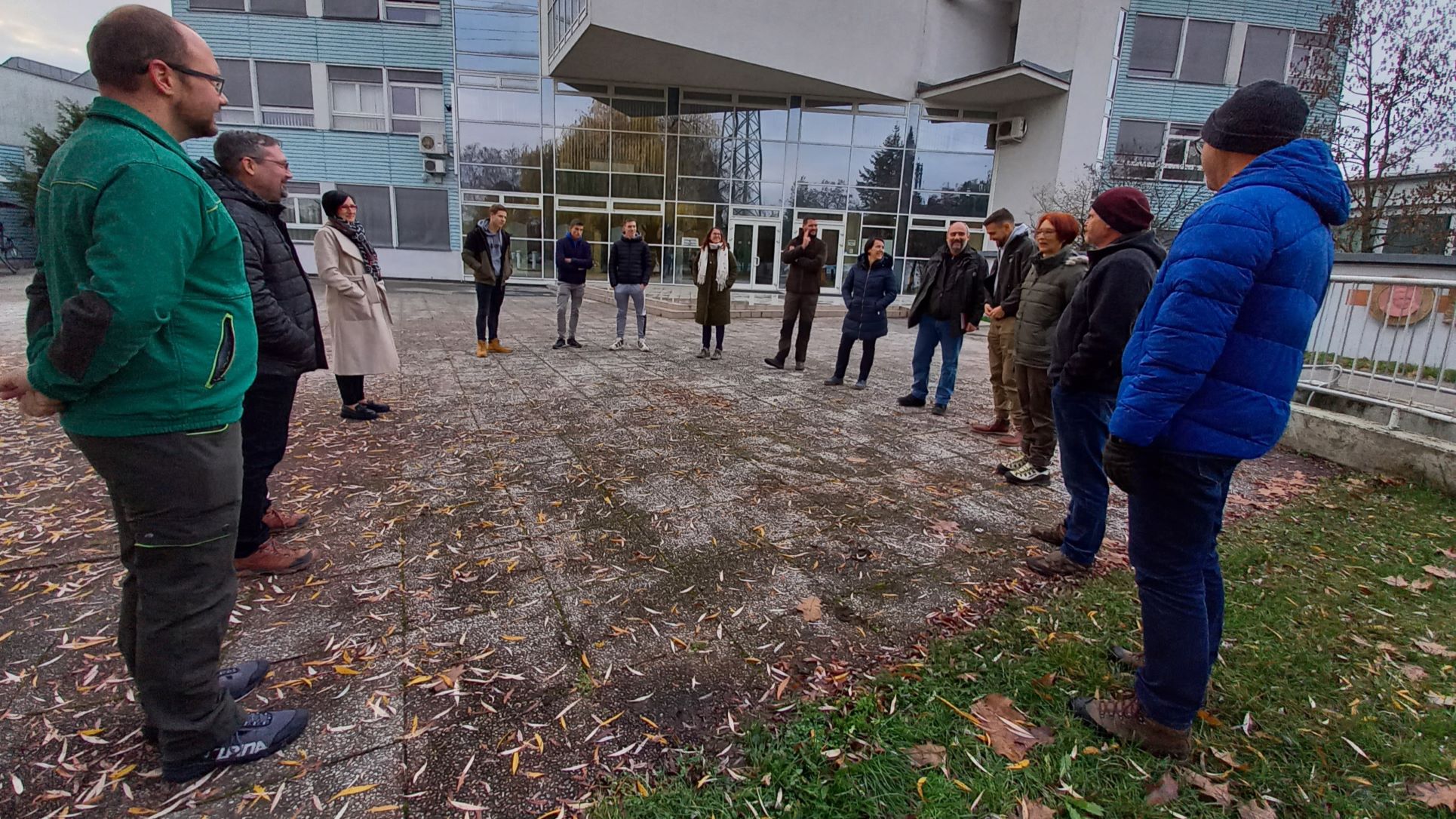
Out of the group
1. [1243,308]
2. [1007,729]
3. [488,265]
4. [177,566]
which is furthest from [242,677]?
[488,265]

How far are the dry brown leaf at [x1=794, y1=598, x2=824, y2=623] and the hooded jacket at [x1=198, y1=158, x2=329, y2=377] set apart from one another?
2527 millimetres

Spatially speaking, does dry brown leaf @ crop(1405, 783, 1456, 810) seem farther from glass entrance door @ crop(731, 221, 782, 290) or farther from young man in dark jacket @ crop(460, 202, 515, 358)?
glass entrance door @ crop(731, 221, 782, 290)

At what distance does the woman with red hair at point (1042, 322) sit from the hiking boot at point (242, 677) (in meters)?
4.34

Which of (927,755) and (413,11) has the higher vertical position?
(413,11)

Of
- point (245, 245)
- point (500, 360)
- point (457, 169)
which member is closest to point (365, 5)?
point (457, 169)

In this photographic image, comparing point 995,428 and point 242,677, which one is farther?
point 995,428

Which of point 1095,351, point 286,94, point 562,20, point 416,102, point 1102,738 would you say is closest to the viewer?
point 1102,738

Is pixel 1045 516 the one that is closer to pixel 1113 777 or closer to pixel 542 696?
pixel 1113 777

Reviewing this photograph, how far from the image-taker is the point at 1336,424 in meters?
5.67

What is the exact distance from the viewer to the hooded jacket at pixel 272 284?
117 inches

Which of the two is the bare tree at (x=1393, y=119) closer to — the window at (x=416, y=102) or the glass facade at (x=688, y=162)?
the glass facade at (x=688, y=162)

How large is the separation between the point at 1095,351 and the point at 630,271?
738cm

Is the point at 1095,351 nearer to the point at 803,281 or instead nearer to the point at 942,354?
the point at 942,354

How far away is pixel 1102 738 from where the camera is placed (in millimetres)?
2270
